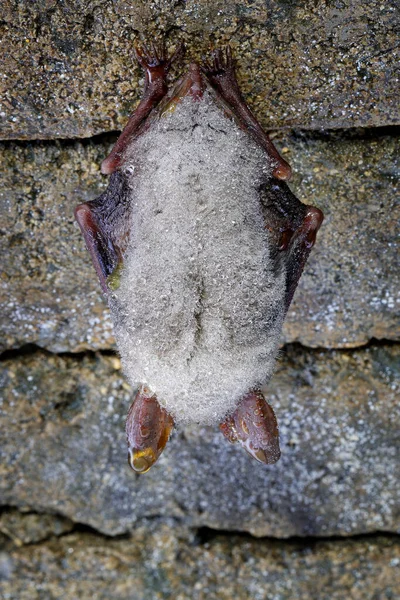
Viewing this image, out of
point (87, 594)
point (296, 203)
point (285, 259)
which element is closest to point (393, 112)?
point (296, 203)

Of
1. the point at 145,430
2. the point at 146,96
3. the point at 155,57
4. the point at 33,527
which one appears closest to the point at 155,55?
the point at 155,57

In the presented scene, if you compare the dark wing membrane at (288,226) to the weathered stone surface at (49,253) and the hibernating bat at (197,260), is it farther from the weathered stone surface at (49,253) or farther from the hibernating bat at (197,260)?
the weathered stone surface at (49,253)

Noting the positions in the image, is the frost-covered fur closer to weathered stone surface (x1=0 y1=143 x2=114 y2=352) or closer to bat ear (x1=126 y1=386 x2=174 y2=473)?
bat ear (x1=126 y1=386 x2=174 y2=473)

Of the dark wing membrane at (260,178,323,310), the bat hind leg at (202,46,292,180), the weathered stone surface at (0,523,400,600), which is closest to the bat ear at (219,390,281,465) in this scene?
the dark wing membrane at (260,178,323,310)

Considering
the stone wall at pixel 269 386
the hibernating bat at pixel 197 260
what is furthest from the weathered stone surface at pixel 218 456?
the hibernating bat at pixel 197 260

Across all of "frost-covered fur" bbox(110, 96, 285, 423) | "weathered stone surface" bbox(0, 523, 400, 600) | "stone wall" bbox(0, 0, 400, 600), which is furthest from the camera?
"weathered stone surface" bbox(0, 523, 400, 600)

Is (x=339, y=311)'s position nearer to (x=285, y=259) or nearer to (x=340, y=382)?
(x=340, y=382)
